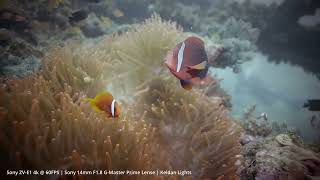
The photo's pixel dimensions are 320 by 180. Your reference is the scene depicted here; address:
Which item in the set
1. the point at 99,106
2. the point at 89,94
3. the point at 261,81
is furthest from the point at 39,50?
the point at 261,81

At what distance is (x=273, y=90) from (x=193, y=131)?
19.4 feet

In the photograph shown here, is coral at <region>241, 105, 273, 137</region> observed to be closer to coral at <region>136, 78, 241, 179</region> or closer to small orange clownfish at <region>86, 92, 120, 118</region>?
coral at <region>136, 78, 241, 179</region>

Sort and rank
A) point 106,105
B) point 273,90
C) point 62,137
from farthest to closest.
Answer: point 273,90, point 106,105, point 62,137

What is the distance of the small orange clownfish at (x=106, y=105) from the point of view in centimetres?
282

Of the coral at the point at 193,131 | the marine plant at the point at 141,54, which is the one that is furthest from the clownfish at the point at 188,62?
the marine plant at the point at 141,54

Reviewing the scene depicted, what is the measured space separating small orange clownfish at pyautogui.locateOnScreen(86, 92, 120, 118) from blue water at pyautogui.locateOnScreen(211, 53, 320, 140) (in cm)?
454

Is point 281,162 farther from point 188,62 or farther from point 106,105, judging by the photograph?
point 106,105

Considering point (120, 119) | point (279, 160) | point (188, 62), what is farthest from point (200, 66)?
point (279, 160)

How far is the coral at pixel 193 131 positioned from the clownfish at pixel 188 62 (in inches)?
26.0

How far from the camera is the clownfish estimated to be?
2572mm

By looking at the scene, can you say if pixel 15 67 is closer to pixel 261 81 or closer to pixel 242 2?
pixel 261 81

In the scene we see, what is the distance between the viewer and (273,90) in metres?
8.45

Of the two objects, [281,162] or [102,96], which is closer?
[102,96]

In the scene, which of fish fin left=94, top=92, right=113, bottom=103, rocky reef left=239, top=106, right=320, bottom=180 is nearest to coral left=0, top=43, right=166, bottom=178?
fish fin left=94, top=92, right=113, bottom=103
